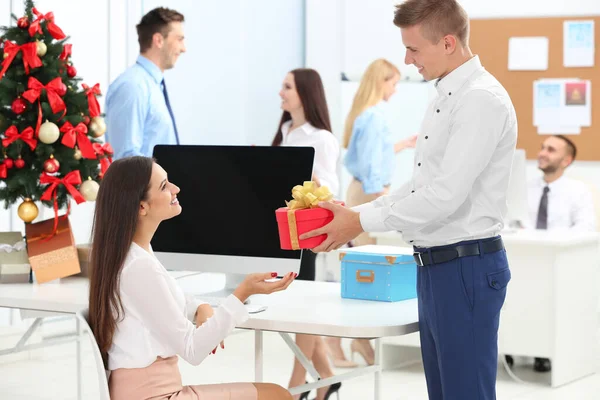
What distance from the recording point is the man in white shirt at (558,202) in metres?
5.63

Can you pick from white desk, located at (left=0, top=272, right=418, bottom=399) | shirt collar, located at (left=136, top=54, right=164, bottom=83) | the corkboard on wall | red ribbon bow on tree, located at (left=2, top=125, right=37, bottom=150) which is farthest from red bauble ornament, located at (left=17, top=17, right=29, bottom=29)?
the corkboard on wall

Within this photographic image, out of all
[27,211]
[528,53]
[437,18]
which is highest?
[528,53]

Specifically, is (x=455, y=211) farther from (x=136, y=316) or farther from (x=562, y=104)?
(x=562, y=104)

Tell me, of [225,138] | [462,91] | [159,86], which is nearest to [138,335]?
[462,91]

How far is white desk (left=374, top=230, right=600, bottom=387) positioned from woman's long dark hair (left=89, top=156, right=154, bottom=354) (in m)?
2.80

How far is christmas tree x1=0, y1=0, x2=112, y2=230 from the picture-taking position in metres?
3.27

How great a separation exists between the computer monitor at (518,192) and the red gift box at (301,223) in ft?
8.85

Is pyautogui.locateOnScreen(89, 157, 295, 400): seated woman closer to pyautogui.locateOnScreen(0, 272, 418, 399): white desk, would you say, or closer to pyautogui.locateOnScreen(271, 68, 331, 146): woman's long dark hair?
pyautogui.locateOnScreen(0, 272, 418, 399): white desk

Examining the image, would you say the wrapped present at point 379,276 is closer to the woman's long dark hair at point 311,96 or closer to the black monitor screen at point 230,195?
the black monitor screen at point 230,195

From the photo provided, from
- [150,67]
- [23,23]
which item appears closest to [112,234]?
[23,23]

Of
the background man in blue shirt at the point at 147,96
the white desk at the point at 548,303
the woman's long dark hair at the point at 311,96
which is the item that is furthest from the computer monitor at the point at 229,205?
the white desk at the point at 548,303

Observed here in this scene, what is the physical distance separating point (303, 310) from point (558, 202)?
11.5ft

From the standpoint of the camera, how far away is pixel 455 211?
229 cm

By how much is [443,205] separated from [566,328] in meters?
2.81
